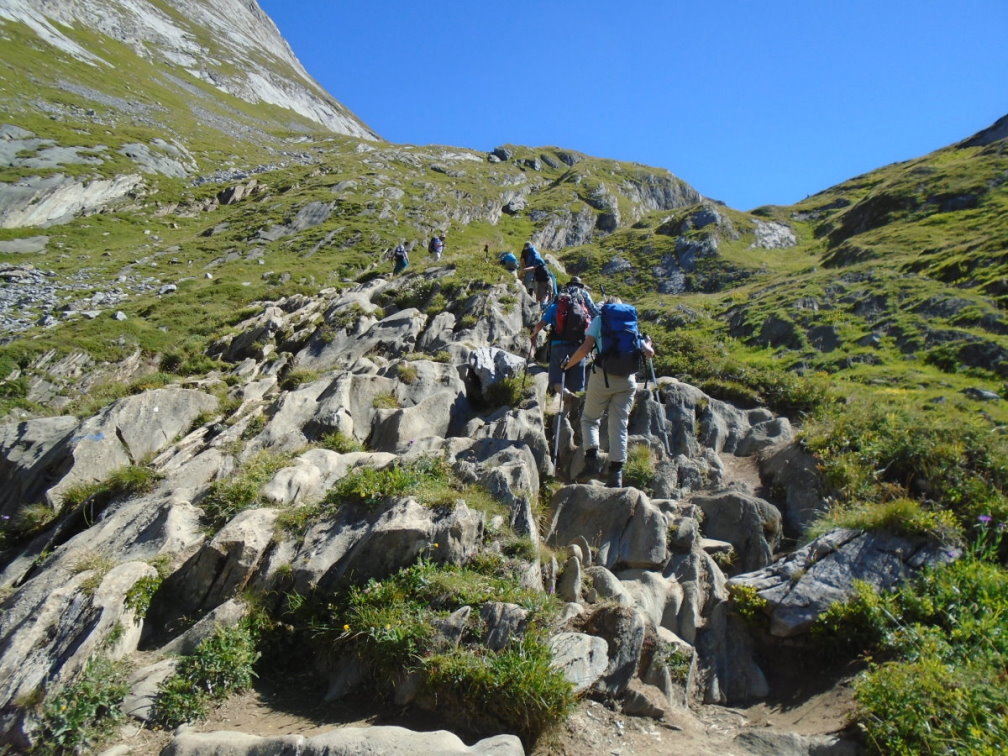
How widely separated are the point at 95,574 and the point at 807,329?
1059 inches

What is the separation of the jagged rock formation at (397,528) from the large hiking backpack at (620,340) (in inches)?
93.9

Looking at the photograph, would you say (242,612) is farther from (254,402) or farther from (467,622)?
(254,402)

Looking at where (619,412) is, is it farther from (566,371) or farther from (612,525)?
(566,371)

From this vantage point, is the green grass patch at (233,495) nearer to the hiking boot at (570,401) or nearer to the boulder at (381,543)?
the boulder at (381,543)

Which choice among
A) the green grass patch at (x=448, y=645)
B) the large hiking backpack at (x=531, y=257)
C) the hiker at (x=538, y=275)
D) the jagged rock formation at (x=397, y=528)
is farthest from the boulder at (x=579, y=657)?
the large hiking backpack at (x=531, y=257)

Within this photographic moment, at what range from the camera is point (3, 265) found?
111 feet

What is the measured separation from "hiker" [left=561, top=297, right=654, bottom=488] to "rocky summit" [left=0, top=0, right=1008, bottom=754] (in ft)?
3.64

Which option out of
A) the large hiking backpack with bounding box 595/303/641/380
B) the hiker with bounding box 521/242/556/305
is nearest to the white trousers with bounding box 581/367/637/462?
the large hiking backpack with bounding box 595/303/641/380

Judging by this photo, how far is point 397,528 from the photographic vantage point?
26.9 feet

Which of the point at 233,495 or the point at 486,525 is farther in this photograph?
the point at 233,495

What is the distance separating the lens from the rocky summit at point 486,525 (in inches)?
246

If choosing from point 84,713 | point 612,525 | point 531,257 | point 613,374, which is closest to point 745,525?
point 612,525

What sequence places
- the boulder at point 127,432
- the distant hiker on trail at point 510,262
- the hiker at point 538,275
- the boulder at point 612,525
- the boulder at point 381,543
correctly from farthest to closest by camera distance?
the distant hiker on trail at point 510,262, the hiker at point 538,275, the boulder at point 127,432, the boulder at point 612,525, the boulder at point 381,543

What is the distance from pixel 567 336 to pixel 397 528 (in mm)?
7332
